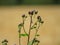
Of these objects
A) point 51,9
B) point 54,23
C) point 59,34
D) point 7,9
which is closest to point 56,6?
point 51,9

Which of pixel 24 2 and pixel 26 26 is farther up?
pixel 24 2

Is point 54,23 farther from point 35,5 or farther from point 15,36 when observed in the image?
point 15,36

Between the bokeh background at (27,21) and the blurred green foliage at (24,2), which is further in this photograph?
the blurred green foliage at (24,2)

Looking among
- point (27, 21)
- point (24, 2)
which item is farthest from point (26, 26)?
point (24, 2)

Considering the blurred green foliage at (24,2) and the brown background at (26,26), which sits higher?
the blurred green foliage at (24,2)

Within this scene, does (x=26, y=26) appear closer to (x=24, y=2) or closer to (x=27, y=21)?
(x=27, y=21)

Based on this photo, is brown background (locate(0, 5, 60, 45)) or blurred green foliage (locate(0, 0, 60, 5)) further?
blurred green foliage (locate(0, 0, 60, 5))
